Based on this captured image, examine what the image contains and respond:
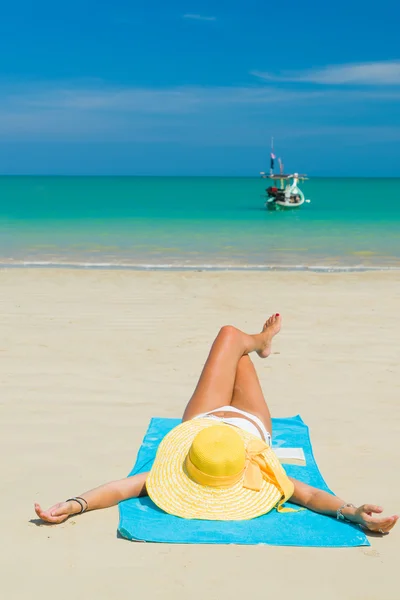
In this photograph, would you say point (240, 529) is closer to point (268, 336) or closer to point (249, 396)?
point (249, 396)

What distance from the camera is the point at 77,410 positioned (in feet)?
16.3

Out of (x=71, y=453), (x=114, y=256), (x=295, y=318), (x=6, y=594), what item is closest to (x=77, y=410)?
(x=71, y=453)

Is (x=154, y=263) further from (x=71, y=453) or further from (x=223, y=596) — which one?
(x=223, y=596)

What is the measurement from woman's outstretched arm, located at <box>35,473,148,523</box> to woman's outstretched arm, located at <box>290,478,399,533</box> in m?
0.72

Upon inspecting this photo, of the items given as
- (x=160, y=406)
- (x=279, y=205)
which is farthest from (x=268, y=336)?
(x=279, y=205)

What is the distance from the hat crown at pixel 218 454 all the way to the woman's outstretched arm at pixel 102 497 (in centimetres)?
44

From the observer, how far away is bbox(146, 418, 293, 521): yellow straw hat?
3199mm

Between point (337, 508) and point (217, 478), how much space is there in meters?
0.56

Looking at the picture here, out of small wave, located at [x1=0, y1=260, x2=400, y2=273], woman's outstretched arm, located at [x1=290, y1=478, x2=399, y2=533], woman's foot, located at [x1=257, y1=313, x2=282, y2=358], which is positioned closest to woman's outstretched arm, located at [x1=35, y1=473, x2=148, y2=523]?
woman's outstretched arm, located at [x1=290, y1=478, x2=399, y2=533]

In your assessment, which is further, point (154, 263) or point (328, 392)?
point (154, 263)

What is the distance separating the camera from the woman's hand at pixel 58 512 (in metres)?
3.23

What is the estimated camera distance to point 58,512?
3.29 meters

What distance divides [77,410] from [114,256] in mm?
12083

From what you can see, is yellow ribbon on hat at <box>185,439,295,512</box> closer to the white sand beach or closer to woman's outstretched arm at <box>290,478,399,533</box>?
woman's outstretched arm at <box>290,478,399,533</box>
